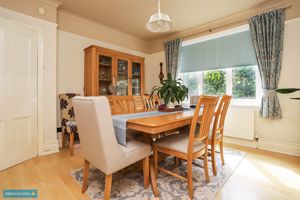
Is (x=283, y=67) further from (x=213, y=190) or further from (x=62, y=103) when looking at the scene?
(x=62, y=103)

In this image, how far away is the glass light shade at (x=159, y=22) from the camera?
1.82 metres

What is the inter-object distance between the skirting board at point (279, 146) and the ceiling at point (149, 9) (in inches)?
90.4

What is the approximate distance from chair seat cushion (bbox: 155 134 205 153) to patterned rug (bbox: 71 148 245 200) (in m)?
0.41

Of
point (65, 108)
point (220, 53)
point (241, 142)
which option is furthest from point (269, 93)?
point (65, 108)

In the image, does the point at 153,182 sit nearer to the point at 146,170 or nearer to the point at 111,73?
the point at 146,170

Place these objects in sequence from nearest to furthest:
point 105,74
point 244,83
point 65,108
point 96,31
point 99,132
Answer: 1. point 99,132
2. point 65,108
3. point 244,83
4. point 105,74
5. point 96,31

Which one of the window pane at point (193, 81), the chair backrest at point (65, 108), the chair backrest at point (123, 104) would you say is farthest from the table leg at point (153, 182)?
the window pane at point (193, 81)

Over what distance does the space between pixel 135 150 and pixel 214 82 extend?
2549mm

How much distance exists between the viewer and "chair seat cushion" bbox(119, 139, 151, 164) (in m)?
1.37

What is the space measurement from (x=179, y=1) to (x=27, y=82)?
257 centimetres

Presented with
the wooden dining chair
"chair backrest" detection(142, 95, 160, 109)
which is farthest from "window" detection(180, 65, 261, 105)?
the wooden dining chair

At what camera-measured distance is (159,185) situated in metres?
1.62

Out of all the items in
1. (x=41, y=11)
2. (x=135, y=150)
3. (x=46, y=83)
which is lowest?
(x=135, y=150)

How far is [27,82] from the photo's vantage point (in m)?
2.21
